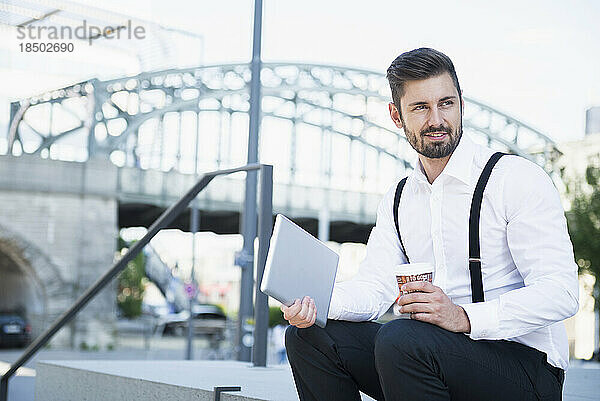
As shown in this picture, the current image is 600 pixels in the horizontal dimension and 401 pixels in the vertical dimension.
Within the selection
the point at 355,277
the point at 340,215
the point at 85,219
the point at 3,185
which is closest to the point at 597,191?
the point at 340,215

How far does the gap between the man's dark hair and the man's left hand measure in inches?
23.1

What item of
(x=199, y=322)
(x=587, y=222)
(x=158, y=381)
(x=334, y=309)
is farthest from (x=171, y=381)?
(x=199, y=322)

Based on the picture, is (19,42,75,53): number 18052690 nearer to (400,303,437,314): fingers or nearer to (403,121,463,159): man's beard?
(403,121,463,159): man's beard

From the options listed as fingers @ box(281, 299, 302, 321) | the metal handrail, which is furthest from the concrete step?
fingers @ box(281, 299, 302, 321)

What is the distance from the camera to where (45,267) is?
73.8ft

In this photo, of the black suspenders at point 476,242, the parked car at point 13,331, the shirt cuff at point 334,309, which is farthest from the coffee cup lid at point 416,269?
the parked car at point 13,331

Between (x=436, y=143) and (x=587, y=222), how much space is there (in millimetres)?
22908

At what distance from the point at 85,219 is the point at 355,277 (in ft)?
70.2

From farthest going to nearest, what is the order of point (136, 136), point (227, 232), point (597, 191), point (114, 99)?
point (227, 232)
point (136, 136)
point (114, 99)
point (597, 191)

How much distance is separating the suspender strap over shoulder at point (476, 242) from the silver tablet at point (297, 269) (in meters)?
0.38

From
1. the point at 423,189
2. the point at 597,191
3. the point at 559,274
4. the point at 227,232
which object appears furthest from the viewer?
the point at 227,232

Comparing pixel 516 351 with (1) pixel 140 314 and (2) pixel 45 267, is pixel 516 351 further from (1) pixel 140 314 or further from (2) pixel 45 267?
(1) pixel 140 314

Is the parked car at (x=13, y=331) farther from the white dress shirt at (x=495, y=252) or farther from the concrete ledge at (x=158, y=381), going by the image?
the white dress shirt at (x=495, y=252)

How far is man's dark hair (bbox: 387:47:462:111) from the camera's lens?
2.30 meters
